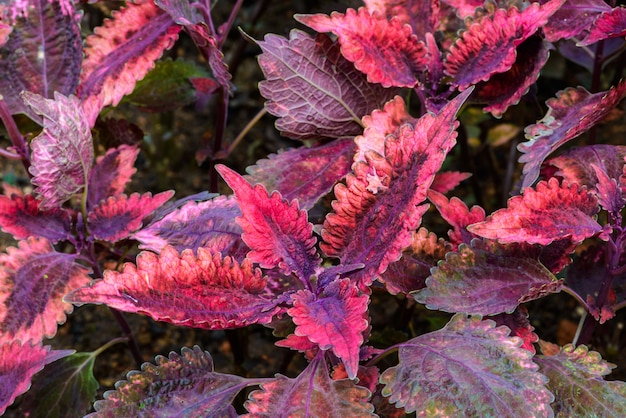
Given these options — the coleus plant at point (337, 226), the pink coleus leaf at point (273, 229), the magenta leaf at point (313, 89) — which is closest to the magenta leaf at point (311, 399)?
the coleus plant at point (337, 226)

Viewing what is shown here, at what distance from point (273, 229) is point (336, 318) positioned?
13 cm

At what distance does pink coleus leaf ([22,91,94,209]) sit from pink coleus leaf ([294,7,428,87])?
335 mm

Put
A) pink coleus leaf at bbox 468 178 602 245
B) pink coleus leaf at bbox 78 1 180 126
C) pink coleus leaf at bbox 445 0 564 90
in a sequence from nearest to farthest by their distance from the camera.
Answer: pink coleus leaf at bbox 468 178 602 245 < pink coleus leaf at bbox 445 0 564 90 < pink coleus leaf at bbox 78 1 180 126

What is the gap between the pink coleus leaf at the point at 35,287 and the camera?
92 cm

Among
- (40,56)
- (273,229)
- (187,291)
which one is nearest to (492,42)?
(273,229)

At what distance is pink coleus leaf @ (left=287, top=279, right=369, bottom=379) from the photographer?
28.5 inches

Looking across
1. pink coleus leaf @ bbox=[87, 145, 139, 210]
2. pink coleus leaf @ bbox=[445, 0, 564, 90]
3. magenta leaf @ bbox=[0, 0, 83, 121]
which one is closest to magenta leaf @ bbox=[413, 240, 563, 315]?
pink coleus leaf @ bbox=[445, 0, 564, 90]

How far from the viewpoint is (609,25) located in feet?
3.25

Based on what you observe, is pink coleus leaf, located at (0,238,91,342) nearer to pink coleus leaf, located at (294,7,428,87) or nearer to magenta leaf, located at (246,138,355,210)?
magenta leaf, located at (246,138,355,210)

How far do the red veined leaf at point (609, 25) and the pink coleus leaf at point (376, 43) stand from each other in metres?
0.24

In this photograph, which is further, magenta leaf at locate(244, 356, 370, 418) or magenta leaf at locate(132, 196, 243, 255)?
magenta leaf at locate(132, 196, 243, 255)

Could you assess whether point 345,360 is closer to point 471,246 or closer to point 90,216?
point 471,246

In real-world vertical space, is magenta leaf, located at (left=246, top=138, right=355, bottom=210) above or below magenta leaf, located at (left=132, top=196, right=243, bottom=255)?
above

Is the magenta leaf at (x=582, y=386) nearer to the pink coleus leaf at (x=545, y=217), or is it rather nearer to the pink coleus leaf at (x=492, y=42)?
the pink coleus leaf at (x=545, y=217)
